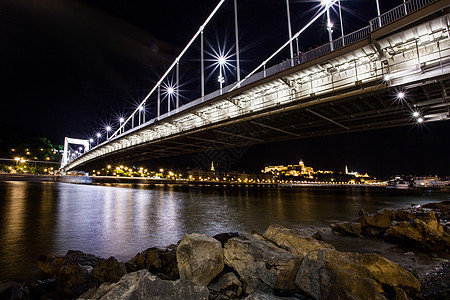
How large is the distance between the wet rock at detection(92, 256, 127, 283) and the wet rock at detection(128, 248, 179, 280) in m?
0.37

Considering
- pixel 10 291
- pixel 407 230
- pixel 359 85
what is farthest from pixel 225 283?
pixel 359 85

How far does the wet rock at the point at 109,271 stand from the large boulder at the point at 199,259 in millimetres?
1149

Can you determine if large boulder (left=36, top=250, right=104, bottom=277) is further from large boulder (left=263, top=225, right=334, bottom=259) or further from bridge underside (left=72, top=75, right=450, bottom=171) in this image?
bridge underside (left=72, top=75, right=450, bottom=171)

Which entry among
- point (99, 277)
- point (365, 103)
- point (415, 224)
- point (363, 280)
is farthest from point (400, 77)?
point (99, 277)

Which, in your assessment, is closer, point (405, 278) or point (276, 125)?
point (405, 278)

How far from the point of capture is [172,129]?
32.0 meters

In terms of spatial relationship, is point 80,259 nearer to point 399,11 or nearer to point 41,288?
point 41,288

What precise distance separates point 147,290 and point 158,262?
175 centimetres

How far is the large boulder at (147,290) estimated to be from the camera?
2.92m

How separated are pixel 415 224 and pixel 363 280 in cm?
578

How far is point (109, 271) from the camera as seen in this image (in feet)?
13.6

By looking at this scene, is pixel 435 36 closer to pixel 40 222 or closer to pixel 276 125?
pixel 276 125

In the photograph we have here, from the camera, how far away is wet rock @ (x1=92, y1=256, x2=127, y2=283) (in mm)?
4073

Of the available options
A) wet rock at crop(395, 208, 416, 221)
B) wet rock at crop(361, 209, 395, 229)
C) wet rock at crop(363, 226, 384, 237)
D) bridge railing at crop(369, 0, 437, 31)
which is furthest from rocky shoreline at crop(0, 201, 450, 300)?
bridge railing at crop(369, 0, 437, 31)
